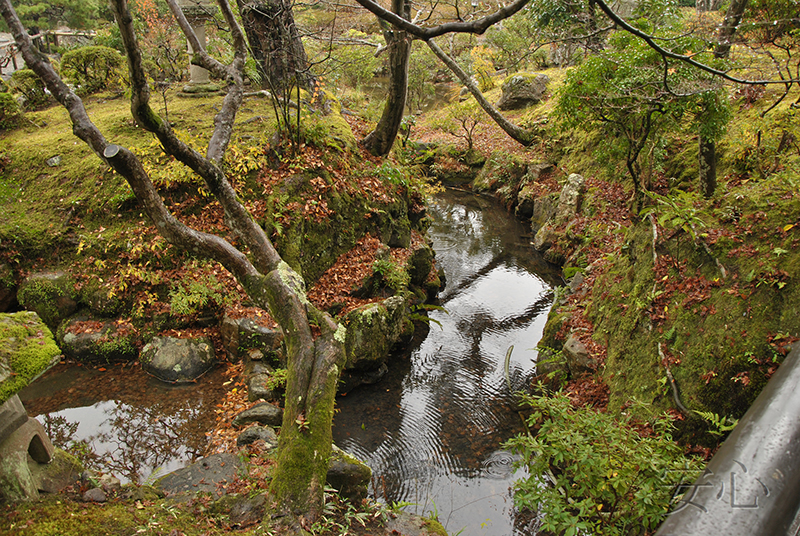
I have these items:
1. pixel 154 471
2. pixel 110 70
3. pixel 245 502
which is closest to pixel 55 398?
pixel 154 471

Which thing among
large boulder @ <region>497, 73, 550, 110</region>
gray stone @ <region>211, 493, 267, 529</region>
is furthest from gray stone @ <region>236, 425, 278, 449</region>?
large boulder @ <region>497, 73, 550, 110</region>

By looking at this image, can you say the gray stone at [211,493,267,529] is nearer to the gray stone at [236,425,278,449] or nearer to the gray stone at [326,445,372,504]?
the gray stone at [326,445,372,504]

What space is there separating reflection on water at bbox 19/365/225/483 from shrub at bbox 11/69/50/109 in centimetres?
923

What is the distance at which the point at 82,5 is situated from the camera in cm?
1722

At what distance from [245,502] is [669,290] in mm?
A: 5334

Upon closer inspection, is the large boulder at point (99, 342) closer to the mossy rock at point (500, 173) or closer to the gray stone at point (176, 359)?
the gray stone at point (176, 359)

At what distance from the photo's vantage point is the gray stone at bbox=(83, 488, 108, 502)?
2938 millimetres

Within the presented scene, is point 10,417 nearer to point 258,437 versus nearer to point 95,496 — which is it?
point 95,496

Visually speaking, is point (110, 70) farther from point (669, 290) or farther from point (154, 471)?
point (669, 290)

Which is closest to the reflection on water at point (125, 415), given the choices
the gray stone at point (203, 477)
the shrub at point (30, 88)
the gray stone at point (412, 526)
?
the gray stone at point (203, 477)

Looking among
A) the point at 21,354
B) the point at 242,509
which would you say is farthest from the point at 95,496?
the point at 21,354

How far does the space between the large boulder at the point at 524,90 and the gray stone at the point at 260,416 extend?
1781 centimetres

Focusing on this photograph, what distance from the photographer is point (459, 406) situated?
21.0ft

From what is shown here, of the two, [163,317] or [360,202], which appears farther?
[360,202]
